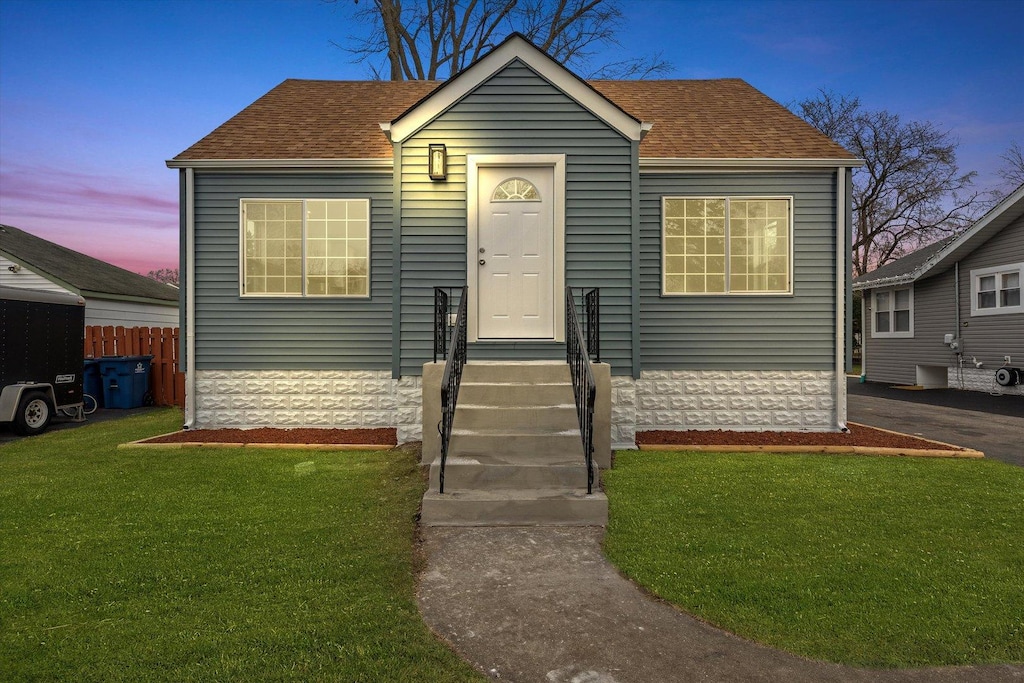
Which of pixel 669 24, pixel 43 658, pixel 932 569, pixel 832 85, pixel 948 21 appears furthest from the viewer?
pixel 832 85

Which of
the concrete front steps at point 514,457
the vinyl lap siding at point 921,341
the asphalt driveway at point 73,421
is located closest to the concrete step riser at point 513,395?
the concrete front steps at point 514,457

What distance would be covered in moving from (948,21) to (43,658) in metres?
30.8

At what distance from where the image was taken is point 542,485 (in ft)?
15.9

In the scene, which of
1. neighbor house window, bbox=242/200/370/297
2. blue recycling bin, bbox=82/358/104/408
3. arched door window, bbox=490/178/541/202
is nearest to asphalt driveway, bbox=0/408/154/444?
blue recycling bin, bbox=82/358/104/408

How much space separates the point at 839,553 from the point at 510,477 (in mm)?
2461

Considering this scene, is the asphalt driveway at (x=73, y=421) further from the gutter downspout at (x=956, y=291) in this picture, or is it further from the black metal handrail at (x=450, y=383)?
the gutter downspout at (x=956, y=291)

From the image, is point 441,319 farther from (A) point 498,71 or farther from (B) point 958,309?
(B) point 958,309

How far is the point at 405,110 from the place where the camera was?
9312 millimetres

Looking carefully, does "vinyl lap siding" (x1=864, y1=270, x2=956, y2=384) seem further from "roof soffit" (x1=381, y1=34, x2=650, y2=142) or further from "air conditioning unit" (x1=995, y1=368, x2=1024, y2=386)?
"roof soffit" (x1=381, y1=34, x2=650, y2=142)

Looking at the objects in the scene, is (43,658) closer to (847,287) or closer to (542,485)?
(542,485)

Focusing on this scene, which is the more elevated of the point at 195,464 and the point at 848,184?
the point at 848,184

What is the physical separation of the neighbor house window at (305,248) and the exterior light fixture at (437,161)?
1.63 metres

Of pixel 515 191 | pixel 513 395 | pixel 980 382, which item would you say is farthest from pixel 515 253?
pixel 980 382

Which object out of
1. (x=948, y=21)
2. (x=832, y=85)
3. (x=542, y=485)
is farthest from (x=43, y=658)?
(x=832, y=85)
